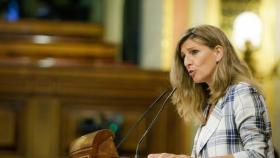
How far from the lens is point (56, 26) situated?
4434 mm

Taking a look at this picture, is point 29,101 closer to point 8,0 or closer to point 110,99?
point 110,99

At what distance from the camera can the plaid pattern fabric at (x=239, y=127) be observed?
165 cm

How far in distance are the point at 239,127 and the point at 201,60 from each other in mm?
248

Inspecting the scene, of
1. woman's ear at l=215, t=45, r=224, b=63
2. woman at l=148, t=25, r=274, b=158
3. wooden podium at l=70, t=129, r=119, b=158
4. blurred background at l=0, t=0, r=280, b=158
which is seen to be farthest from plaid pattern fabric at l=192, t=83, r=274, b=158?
blurred background at l=0, t=0, r=280, b=158

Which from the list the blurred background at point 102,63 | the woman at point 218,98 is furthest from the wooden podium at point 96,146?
the blurred background at point 102,63

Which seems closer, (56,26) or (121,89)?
(121,89)

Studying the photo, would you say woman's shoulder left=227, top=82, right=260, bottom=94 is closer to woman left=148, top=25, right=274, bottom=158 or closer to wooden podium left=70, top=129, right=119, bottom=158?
woman left=148, top=25, right=274, bottom=158

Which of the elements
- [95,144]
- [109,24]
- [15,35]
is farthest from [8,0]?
[95,144]

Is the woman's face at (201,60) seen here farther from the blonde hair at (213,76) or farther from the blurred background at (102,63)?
the blurred background at (102,63)

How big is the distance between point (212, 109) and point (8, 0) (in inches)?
116

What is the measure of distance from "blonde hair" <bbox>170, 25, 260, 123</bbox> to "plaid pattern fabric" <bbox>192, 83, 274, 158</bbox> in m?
0.04

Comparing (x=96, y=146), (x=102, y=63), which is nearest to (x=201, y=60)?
(x=96, y=146)

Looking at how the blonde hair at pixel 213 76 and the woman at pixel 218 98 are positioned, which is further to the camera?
the blonde hair at pixel 213 76

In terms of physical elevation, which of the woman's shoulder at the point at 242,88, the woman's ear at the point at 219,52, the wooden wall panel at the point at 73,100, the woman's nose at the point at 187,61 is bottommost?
the wooden wall panel at the point at 73,100
